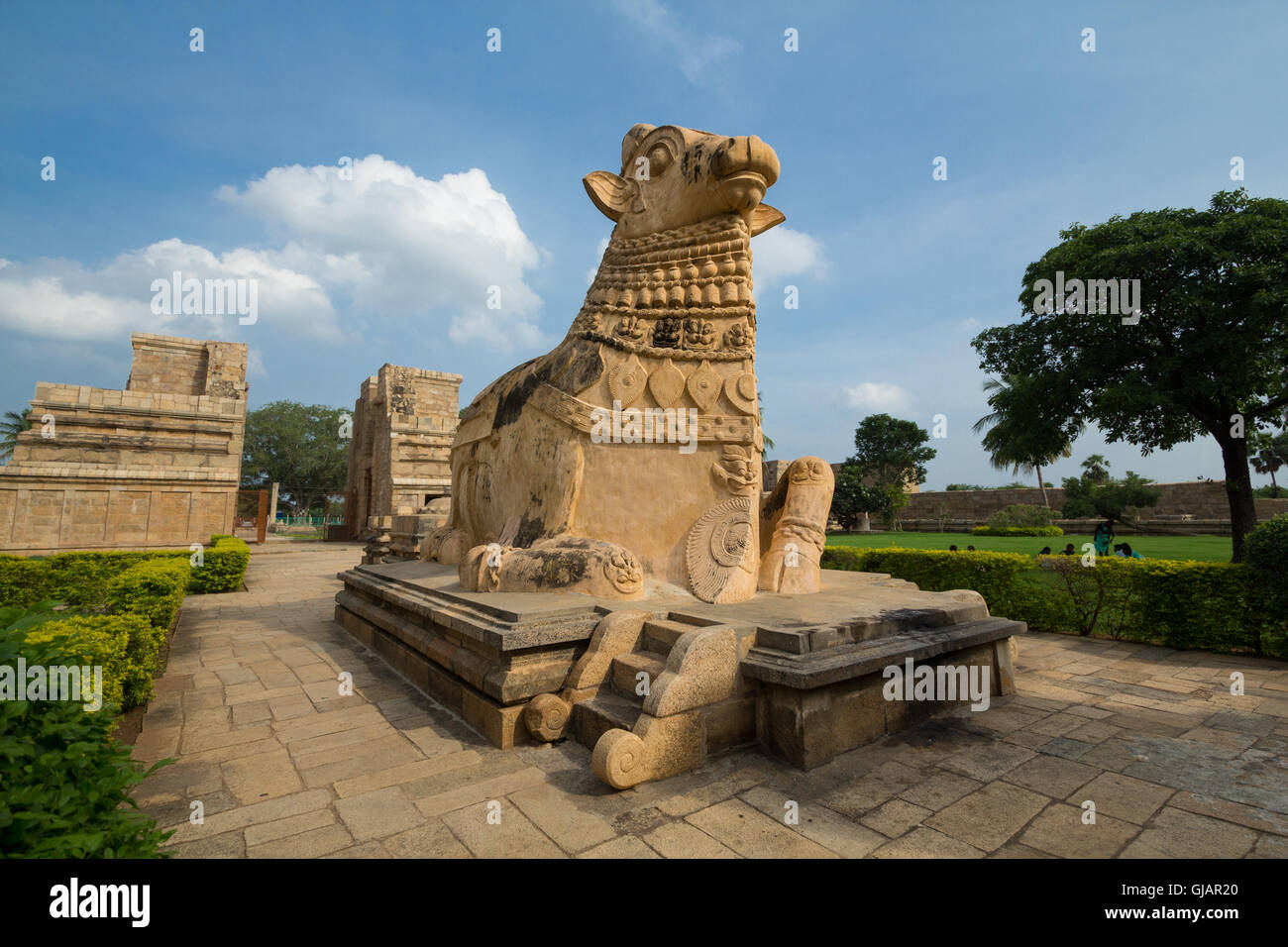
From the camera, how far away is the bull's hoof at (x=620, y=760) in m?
2.38

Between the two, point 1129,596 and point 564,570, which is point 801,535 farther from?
point 1129,596

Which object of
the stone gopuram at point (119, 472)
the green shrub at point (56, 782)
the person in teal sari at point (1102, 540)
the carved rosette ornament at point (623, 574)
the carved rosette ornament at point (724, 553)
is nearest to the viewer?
the green shrub at point (56, 782)

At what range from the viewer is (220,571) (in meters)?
9.20

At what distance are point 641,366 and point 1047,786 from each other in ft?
10.3

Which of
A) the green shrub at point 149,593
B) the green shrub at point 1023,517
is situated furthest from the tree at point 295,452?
the green shrub at point 1023,517

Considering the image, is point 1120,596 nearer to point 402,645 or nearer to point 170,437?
point 402,645

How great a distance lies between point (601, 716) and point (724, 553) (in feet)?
4.73

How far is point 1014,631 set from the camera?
12.7 feet

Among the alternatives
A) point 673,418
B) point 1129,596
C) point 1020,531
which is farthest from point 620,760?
point 1020,531

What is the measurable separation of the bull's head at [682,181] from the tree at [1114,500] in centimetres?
2601

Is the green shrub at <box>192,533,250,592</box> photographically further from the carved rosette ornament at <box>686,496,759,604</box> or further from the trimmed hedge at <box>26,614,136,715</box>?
the carved rosette ornament at <box>686,496,759,604</box>

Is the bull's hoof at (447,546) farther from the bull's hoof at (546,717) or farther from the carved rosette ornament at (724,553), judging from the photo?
the bull's hoof at (546,717)

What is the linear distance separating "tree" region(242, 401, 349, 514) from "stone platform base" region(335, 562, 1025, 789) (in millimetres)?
34433

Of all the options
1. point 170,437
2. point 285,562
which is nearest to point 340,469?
point 170,437
